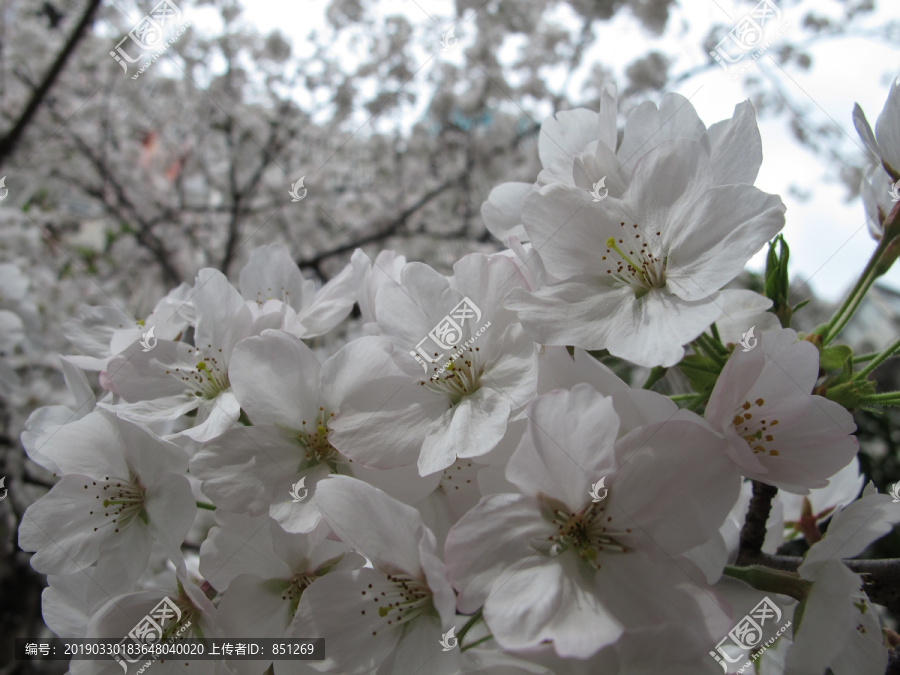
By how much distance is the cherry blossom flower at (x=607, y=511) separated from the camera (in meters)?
0.64

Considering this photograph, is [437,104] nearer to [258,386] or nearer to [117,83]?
[117,83]

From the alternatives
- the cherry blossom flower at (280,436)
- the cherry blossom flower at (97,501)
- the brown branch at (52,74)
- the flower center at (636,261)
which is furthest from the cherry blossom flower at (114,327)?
the brown branch at (52,74)

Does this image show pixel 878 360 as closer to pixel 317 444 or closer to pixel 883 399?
pixel 883 399

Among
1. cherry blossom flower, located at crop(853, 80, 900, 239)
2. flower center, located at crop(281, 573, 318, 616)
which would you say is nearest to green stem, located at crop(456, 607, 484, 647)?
flower center, located at crop(281, 573, 318, 616)

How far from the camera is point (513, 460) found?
26.3 inches

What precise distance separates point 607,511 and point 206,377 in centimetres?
68

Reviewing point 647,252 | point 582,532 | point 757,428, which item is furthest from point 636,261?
point 582,532

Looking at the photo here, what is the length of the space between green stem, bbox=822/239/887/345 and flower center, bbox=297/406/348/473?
0.83 metres

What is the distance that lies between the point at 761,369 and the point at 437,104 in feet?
19.3

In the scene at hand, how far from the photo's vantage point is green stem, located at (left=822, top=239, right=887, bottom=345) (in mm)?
982

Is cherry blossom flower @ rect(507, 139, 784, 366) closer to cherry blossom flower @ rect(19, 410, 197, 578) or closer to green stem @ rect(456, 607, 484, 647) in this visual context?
green stem @ rect(456, 607, 484, 647)

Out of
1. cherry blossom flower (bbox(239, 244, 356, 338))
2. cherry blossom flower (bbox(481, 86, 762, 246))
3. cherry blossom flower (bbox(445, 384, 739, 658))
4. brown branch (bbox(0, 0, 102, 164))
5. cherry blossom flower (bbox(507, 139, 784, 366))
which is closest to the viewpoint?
cherry blossom flower (bbox(445, 384, 739, 658))

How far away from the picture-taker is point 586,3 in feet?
17.4

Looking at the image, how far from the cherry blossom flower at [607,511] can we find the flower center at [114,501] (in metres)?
0.56
